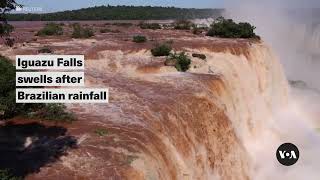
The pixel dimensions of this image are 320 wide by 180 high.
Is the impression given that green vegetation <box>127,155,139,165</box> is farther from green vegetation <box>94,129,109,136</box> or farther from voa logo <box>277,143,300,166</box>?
voa logo <box>277,143,300,166</box>

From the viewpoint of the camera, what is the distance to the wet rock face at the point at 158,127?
1303 cm

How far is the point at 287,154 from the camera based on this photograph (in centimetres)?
1856

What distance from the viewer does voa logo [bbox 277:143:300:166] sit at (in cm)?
1769

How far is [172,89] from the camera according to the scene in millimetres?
21062

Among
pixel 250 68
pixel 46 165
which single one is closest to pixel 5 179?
pixel 46 165

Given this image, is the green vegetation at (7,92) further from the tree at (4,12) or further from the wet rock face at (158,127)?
the tree at (4,12)

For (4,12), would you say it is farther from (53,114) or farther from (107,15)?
(107,15)

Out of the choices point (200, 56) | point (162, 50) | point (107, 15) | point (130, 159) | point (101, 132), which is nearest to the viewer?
point (130, 159)

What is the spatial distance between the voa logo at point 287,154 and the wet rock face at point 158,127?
2.59 m

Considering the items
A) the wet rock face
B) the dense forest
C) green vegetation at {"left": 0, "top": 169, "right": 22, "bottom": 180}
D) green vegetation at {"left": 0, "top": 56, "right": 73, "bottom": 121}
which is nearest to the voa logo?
the wet rock face

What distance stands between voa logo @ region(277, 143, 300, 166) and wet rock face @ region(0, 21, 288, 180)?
2589 millimetres

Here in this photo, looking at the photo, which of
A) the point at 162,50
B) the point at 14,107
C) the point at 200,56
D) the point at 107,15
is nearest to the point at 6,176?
the point at 14,107

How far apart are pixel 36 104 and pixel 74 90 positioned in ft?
10.5

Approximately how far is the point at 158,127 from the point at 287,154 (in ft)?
17.3
